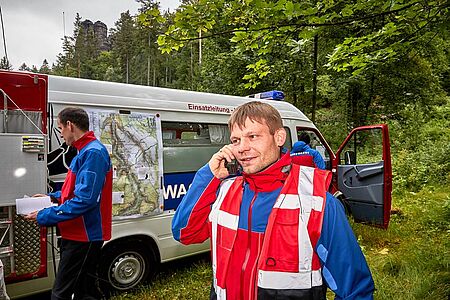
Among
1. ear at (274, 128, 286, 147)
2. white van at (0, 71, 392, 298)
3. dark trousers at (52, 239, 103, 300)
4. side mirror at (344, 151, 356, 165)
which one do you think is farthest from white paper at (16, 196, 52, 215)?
side mirror at (344, 151, 356, 165)

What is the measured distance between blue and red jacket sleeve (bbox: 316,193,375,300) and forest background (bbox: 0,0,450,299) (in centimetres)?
267

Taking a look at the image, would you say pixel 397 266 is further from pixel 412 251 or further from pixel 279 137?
pixel 279 137

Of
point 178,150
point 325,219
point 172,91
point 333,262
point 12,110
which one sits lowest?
point 333,262

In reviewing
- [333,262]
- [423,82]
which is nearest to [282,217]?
[333,262]

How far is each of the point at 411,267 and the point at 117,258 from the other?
3892 millimetres

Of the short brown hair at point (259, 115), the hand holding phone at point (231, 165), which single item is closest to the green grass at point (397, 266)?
the hand holding phone at point (231, 165)

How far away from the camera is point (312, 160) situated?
17.7 ft

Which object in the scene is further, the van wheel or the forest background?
the van wheel

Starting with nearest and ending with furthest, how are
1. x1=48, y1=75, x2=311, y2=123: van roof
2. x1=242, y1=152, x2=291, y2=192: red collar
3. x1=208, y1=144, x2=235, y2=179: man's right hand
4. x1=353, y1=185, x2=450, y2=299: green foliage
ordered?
x1=242, y1=152, x2=291, y2=192: red collar
x1=208, y1=144, x2=235, y2=179: man's right hand
x1=48, y1=75, x2=311, y2=123: van roof
x1=353, y1=185, x2=450, y2=299: green foliage

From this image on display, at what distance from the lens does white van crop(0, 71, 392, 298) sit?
3.13 m

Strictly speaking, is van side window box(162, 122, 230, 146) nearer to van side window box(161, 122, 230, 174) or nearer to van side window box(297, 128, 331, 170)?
van side window box(161, 122, 230, 174)

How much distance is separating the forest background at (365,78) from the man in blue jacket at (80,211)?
1491mm

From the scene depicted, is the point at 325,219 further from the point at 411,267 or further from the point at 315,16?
the point at 411,267

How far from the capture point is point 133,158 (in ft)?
13.7
